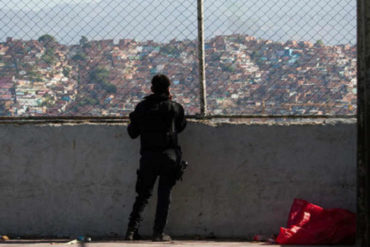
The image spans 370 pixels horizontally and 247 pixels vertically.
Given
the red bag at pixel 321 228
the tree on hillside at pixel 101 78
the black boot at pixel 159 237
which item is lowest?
the black boot at pixel 159 237

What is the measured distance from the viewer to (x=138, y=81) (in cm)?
684

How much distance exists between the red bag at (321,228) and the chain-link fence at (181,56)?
1040 mm

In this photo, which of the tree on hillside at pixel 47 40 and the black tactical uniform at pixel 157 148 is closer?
the black tactical uniform at pixel 157 148

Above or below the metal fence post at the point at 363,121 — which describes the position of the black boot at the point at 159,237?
below

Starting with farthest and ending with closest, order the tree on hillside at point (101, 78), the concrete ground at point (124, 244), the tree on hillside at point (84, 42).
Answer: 1. the tree on hillside at point (84, 42)
2. the tree on hillside at point (101, 78)
3. the concrete ground at point (124, 244)

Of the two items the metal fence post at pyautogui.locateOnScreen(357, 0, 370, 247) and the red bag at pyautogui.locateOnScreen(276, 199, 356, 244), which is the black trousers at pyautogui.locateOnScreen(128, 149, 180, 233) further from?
the metal fence post at pyautogui.locateOnScreen(357, 0, 370, 247)

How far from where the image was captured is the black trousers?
6.46m

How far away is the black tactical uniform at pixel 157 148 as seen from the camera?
6434 millimetres

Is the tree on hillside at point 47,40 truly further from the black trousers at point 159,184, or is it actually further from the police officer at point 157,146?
the black trousers at point 159,184

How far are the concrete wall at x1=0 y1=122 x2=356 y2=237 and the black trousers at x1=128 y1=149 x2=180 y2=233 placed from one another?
417 millimetres

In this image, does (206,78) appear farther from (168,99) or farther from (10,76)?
(10,76)

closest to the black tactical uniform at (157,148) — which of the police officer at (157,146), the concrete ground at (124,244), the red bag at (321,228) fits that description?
the police officer at (157,146)

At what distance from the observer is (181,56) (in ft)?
22.4

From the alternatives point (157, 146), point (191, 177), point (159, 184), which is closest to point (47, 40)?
point (157, 146)
